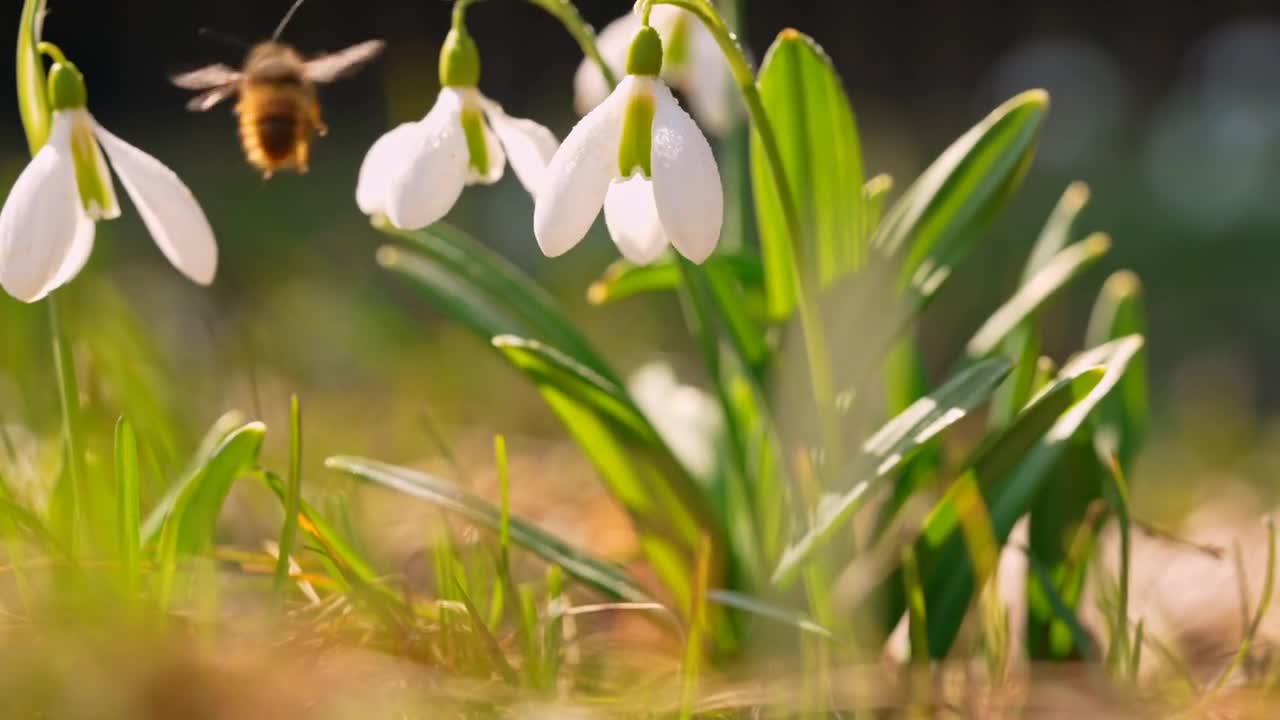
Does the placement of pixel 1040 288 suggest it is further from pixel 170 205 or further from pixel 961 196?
pixel 170 205

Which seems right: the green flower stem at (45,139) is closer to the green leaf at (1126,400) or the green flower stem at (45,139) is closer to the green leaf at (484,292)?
the green leaf at (484,292)

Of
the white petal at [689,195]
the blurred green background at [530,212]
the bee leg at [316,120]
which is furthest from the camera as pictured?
the blurred green background at [530,212]

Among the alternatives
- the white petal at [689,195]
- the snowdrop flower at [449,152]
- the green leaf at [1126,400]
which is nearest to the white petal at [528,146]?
the snowdrop flower at [449,152]

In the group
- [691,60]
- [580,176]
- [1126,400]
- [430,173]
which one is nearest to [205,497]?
A: [430,173]

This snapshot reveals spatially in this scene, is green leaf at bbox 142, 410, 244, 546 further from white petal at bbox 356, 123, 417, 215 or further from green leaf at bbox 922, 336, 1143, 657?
green leaf at bbox 922, 336, 1143, 657

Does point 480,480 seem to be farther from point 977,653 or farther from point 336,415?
point 977,653
